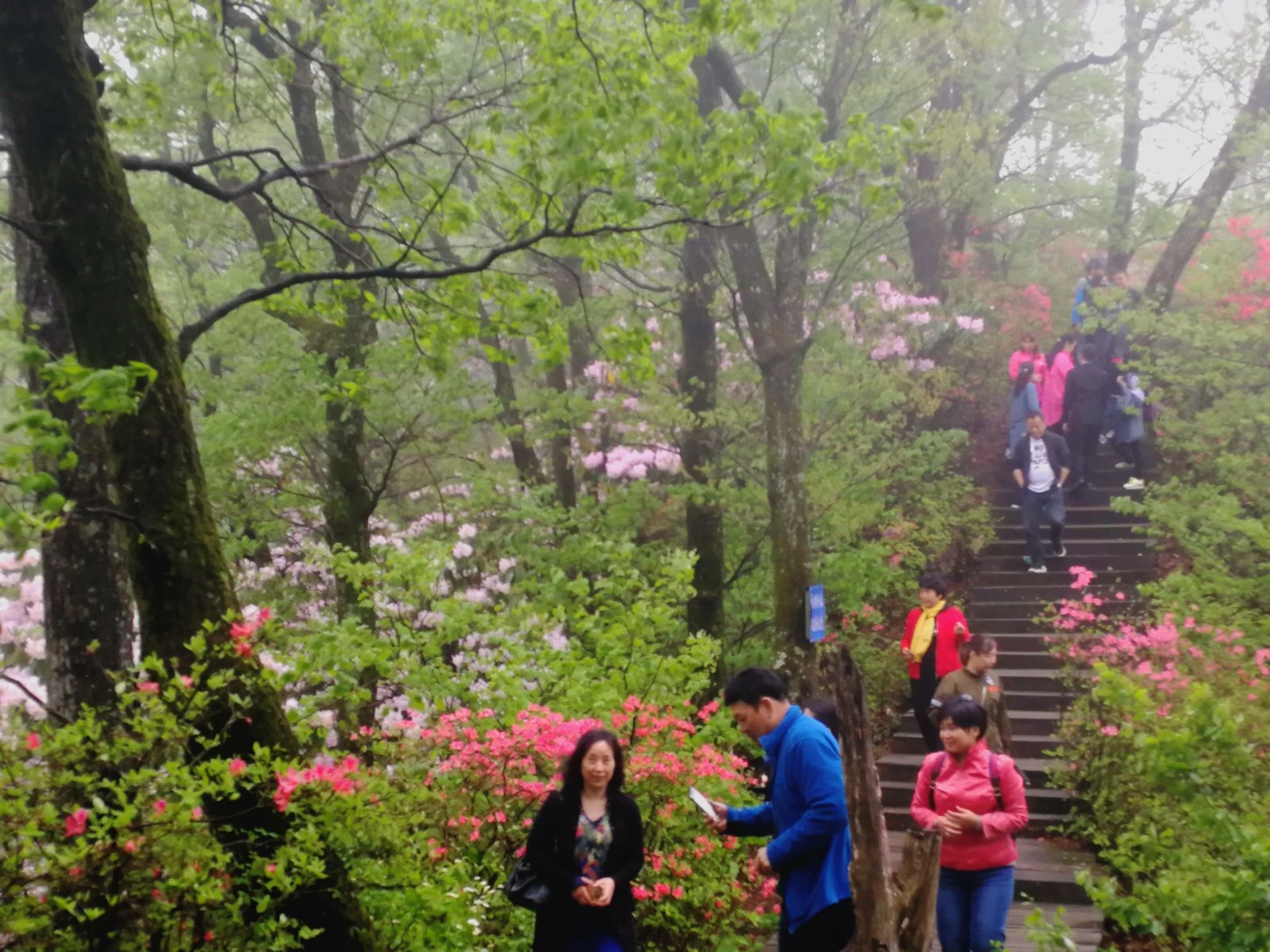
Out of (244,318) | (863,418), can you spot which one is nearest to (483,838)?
(244,318)

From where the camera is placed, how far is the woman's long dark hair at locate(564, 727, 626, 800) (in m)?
3.93

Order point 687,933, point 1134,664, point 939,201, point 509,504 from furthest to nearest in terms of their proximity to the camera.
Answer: point 939,201, point 509,504, point 1134,664, point 687,933

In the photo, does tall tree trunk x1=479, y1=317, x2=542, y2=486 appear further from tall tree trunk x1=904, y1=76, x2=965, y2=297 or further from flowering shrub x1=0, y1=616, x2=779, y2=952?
tall tree trunk x1=904, y1=76, x2=965, y2=297

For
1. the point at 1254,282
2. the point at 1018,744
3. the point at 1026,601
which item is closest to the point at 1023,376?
the point at 1026,601

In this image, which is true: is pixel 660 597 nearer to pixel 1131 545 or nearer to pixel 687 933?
pixel 687 933

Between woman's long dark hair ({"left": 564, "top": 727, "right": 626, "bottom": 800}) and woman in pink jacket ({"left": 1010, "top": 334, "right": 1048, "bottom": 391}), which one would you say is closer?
woman's long dark hair ({"left": 564, "top": 727, "right": 626, "bottom": 800})

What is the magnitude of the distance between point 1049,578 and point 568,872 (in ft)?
34.3

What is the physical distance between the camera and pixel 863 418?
13.5 m

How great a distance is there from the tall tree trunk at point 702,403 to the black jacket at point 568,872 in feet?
19.8

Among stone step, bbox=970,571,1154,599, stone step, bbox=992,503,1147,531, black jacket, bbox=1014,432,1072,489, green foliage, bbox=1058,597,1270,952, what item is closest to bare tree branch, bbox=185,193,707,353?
green foliage, bbox=1058,597,1270,952

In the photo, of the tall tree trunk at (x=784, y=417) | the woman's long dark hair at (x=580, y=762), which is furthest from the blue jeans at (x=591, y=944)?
the tall tree trunk at (x=784, y=417)

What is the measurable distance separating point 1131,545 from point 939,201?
17.8 ft

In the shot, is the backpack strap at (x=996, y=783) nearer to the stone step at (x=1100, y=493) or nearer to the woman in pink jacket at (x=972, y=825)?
the woman in pink jacket at (x=972, y=825)

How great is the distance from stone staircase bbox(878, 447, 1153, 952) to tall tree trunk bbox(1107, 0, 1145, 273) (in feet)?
13.9
